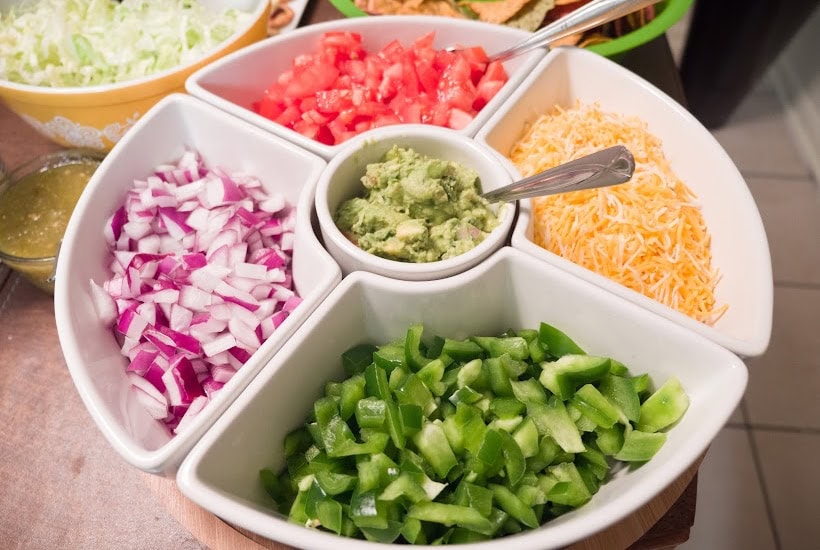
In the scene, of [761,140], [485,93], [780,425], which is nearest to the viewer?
[485,93]

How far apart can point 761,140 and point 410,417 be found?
306cm

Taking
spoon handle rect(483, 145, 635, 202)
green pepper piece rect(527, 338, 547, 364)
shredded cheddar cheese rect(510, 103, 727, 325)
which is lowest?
green pepper piece rect(527, 338, 547, 364)

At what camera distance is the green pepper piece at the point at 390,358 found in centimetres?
104

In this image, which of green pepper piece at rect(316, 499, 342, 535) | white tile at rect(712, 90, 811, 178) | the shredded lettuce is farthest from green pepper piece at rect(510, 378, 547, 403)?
white tile at rect(712, 90, 811, 178)

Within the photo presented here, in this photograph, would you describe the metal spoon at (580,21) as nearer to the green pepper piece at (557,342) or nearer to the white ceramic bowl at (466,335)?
the white ceramic bowl at (466,335)

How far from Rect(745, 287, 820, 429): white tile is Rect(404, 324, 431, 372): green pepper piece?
5.68 ft

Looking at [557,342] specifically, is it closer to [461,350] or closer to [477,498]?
[461,350]

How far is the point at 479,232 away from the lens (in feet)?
3.81

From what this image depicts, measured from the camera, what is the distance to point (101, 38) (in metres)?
1.66

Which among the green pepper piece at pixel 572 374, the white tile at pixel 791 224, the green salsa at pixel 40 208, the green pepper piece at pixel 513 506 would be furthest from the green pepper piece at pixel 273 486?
the white tile at pixel 791 224

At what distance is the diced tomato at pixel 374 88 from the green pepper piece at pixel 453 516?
2.66 ft

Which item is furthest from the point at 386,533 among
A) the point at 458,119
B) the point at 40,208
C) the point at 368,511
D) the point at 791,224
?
the point at 791,224

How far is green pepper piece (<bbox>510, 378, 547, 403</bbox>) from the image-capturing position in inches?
40.5

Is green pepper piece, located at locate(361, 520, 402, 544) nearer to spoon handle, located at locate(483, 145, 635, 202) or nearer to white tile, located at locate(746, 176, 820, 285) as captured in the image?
spoon handle, located at locate(483, 145, 635, 202)
